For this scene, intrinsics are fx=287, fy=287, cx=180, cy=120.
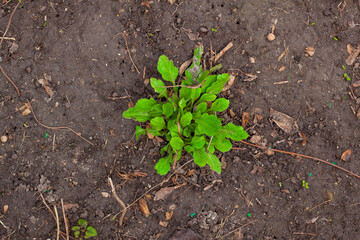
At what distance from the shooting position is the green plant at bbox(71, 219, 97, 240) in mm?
2816

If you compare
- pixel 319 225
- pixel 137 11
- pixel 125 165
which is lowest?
pixel 319 225

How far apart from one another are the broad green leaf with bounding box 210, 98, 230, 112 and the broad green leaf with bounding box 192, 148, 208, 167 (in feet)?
1.31

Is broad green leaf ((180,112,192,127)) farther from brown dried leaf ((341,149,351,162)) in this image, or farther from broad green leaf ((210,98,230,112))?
brown dried leaf ((341,149,351,162))

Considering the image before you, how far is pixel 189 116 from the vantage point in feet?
8.11

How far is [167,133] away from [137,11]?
131cm

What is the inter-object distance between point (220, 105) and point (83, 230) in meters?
1.81

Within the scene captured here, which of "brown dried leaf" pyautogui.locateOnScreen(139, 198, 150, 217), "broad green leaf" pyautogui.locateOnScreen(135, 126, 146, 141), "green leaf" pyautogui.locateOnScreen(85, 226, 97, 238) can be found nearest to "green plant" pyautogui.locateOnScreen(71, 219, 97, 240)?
"green leaf" pyautogui.locateOnScreen(85, 226, 97, 238)

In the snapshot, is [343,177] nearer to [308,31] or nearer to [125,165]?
[308,31]

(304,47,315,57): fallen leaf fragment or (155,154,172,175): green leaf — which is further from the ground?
(304,47,315,57): fallen leaf fragment

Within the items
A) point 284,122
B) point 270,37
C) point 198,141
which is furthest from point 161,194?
point 270,37

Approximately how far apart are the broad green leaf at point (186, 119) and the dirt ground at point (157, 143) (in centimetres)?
52

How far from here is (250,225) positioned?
2.97 metres

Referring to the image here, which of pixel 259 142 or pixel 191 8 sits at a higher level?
pixel 191 8

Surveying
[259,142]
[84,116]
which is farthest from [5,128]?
[259,142]
